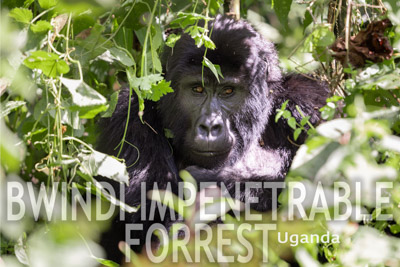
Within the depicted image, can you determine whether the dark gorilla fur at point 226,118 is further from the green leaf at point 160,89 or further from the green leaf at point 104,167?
the green leaf at point 104,167

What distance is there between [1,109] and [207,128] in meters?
1.20

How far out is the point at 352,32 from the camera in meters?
3.29

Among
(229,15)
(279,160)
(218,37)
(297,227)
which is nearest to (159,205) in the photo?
(279,160)

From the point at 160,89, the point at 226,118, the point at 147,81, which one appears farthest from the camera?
the point at 226,118

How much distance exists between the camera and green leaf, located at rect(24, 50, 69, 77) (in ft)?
7.46

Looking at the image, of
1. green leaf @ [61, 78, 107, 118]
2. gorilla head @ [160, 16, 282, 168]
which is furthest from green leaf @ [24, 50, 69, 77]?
gorilla head @ [160, 16, 282, 168]

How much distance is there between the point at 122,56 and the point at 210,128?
75 cm

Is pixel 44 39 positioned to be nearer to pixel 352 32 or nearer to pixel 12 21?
pixel 12 21

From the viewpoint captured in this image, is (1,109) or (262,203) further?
(262,203)

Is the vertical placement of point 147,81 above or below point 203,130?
above

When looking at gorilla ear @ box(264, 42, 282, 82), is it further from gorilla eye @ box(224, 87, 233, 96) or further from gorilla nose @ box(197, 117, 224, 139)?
gorilla nose @ box(197, 117, 224, 139)

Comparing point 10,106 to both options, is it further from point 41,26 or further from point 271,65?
point 271,65

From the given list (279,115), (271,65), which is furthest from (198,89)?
(279,115)

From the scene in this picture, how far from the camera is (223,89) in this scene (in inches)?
146
